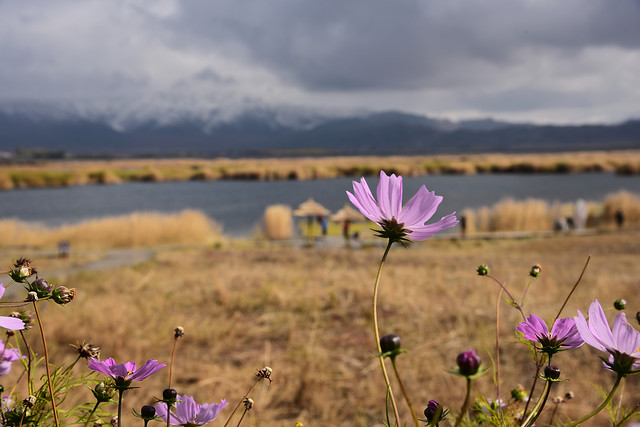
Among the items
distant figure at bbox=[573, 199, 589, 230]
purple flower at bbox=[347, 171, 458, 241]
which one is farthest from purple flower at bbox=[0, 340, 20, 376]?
distant figure at bbox=[573, 199, 589, 230]

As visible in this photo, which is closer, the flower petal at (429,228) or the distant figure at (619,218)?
the flower petal at (429,228)

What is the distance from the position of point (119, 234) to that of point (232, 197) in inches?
696

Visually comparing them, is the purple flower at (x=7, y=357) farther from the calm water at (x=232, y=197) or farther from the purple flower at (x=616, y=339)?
the calm water at (x=232, y=197)

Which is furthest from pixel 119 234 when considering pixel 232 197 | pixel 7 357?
pixel 232 197

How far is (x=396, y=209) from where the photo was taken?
1.67ft

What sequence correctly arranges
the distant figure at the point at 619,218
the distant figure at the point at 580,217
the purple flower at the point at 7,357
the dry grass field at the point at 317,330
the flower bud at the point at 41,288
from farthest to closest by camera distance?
the distant figure at the point at 580,217 → the distant figure at the point at 619,218 → the dry grass field at the point at 317,330 → the purple flower at the point at 7,357 → the flower bud at the point at 41,288

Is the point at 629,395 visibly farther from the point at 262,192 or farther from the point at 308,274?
the point at 262,192

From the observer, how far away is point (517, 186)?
3650cm

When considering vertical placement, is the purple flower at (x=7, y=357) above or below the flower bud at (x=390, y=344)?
below

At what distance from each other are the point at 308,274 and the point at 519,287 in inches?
107

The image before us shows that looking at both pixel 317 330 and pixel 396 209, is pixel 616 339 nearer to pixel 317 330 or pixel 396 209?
pixel 396 209

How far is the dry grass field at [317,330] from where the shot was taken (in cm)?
339

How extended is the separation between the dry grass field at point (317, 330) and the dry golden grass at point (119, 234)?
780 centimetres

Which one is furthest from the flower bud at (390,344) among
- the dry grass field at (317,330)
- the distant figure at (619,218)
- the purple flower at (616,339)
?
the distant figure at (619,218)
